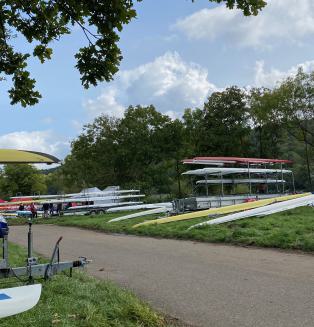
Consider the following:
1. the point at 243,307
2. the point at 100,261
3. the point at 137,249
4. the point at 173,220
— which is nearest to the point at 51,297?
the point at 243,307

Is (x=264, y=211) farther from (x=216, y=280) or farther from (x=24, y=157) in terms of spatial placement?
(x=24, y=157)

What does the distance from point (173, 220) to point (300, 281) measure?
13.3 m

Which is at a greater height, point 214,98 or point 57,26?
point 214,98

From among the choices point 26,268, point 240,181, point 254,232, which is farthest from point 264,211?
point 26,268

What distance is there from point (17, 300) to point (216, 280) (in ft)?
13.3

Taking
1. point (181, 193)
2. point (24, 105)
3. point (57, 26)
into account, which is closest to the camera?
point (57, 26)

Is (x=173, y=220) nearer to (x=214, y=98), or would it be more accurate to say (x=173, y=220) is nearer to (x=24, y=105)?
(x=24, y=105)

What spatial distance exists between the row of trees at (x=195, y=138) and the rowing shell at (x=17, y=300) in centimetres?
3737

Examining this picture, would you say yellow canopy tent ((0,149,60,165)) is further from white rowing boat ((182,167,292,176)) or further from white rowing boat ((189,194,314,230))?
white rowing boat ((182,167,292,176))

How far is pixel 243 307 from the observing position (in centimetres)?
669

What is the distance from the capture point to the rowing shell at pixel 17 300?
546 centimetres

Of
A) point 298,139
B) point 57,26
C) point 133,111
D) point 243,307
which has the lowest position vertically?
point 243,307

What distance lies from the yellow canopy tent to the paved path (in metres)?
2.71

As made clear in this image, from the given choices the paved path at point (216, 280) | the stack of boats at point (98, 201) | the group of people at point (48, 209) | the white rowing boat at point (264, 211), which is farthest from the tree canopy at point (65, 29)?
the group of people at point (48, 209)
